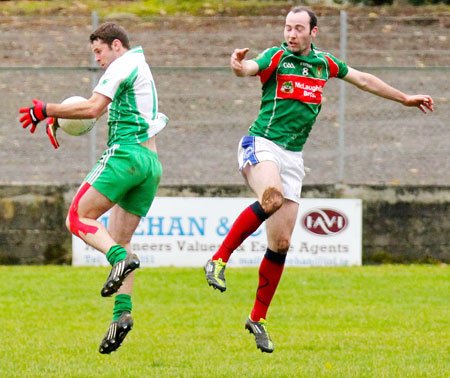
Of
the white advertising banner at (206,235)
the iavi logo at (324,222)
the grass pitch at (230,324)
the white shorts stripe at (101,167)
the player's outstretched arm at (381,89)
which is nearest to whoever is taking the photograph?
the white shorts stripe at (101,167)

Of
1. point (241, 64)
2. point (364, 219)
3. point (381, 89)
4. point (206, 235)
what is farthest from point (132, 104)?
point (364, 219)

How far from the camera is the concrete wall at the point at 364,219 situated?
44.5ft

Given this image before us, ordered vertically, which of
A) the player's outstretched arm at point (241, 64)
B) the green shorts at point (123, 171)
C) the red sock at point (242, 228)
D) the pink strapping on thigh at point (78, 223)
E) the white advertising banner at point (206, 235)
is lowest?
the white advertising banner at point (206, 235)

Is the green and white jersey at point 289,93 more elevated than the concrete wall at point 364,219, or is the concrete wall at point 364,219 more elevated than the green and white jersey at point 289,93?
the green and white jersey at point 289,93

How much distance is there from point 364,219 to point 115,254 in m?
7.33

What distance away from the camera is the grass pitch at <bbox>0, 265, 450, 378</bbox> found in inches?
335

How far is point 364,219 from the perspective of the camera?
13875 mm

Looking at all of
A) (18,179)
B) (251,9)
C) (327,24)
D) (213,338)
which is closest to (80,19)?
(251,9)

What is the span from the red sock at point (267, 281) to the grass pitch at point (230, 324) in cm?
52

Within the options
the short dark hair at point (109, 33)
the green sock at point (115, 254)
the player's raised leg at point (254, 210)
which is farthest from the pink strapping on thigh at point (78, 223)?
the short dark hair at point (109, 33)

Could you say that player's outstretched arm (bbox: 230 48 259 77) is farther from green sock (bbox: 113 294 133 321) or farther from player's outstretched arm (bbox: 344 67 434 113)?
green sock (bbox: 113 294 133 321)

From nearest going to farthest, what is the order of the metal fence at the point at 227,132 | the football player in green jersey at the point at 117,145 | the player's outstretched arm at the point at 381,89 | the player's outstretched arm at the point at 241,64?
the player's outstretched arm at the point at 241,64 → the football player in green jersey at the point at 117,145 → the player's outstretched arm at the point at 381,89 → the metal fence at the point at 227,132

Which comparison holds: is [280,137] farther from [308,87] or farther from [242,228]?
[242,228]

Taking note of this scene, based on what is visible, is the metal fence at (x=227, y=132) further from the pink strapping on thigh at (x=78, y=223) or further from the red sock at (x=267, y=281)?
the pink strapping on thigh at (x=78, y=223)
